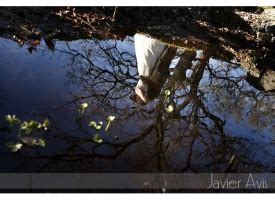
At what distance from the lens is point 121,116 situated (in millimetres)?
4902

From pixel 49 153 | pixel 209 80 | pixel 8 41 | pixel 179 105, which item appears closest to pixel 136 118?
pixel 179 105

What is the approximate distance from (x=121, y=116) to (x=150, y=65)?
5.94 ft

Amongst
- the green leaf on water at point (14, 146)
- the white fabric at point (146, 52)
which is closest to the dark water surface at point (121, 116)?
the green leaf on water at point (14, 146)

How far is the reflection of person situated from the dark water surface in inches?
5.0

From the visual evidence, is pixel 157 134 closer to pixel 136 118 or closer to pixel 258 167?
pixel 136 118

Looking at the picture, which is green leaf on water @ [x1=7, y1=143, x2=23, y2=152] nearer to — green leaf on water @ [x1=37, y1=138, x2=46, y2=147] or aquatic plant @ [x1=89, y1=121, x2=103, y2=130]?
green leaf on water @ [x1=37, y1=138, x2=46, y2=147]

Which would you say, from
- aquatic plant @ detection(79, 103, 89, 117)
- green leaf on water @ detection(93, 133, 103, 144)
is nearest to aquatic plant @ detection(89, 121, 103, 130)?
green leaf on water @ detection(93, 133, 103, 144)

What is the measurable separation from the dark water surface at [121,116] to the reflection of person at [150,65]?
13cm

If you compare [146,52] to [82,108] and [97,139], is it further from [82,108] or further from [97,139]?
[97,139]

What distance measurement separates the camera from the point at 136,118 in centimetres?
495

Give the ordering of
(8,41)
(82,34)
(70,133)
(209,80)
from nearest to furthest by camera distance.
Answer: (70,133) < (8,41) < (209,80) < (82,34)

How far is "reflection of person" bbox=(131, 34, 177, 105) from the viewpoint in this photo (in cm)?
560

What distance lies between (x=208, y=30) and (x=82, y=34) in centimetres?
313

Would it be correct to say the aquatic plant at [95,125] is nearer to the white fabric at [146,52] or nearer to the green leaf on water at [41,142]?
the green leaf on water at [41,142]
